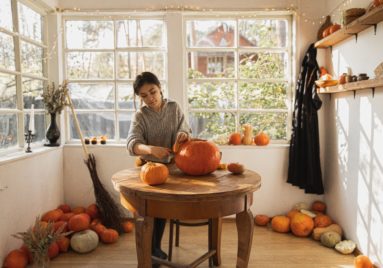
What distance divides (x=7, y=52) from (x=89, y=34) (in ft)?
3.44

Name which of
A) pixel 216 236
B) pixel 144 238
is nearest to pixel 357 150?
pixel 216 236

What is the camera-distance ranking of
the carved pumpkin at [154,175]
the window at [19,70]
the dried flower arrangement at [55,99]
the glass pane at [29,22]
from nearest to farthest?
the carved pumpkin at [154,175], the window at [19,70], the glass pane at [29,22], the dried flower arrangement at [55,99]

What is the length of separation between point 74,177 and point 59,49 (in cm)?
134

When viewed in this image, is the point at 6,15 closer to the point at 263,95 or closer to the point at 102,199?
the point at 102,199

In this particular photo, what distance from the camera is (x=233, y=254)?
106 inches

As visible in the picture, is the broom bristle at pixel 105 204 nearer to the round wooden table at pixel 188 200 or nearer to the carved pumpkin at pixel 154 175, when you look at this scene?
the round wooden table at pixel 188 200

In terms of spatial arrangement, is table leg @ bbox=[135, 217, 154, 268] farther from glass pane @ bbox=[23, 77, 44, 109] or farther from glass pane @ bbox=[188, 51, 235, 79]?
glass pane @ bbox=[188, 51, 235, 79]

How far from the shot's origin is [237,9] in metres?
3.37

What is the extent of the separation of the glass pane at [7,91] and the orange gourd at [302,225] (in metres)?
2.69

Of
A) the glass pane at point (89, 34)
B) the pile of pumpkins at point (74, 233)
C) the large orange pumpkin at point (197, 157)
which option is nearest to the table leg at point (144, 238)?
the large orange pumpkin at point (197, 157)

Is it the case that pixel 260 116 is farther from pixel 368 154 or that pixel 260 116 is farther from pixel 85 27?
pixel 85 27

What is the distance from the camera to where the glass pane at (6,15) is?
2596mm

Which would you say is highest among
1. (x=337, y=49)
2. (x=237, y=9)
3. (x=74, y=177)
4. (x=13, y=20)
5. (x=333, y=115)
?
(x=237, y=9)

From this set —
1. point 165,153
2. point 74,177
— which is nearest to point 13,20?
point 74,177
